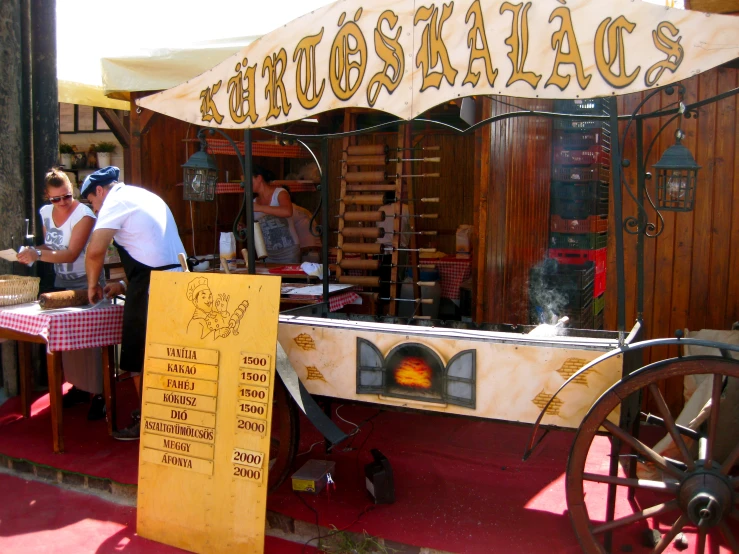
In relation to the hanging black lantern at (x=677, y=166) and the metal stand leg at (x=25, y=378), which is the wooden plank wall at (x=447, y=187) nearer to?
the metal stand leg at (x=25, y=378)

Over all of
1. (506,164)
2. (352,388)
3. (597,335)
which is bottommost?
(352,388)

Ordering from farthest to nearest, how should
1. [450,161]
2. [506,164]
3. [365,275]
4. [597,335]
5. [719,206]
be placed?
[450,161] < [365,275] < [506,164] < [719,206] < [597,335]

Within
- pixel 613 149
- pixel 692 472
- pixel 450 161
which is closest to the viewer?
pixel 692 472

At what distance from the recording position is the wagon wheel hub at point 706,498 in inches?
99.3

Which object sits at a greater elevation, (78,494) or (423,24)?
(423,24)

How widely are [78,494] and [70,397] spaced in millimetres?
1685

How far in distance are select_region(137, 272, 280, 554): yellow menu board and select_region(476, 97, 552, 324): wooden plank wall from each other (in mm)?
2531

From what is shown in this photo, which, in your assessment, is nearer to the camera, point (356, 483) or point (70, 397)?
point (356, 483)

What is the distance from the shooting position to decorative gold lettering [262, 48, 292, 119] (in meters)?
3.54

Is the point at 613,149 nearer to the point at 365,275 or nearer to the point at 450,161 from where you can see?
the point at 365,275

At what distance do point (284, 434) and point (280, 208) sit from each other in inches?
129

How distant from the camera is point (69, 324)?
170 inches

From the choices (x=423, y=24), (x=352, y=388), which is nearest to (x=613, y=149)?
(x=423, y=24)

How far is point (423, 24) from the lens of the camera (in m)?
3.08
